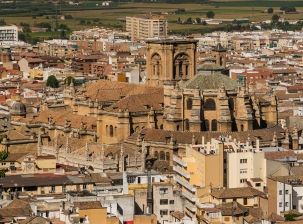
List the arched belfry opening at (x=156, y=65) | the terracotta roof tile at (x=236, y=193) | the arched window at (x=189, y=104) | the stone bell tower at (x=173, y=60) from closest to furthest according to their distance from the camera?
the terracotta roof tile at (x=236, y=193) → the arched window at (x=189, y=104) → the stone bell tower at (x=173, y=60) → the arched belfry opening at (x=156, y=65)

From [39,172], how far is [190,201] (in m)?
13.2

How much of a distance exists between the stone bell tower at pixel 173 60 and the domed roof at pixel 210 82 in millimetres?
8591

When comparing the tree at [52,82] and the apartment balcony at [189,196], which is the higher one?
the apartment balcony at [189,196]

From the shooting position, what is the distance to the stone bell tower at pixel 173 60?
4651 inches

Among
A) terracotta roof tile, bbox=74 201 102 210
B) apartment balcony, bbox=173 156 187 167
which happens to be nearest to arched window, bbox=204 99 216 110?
apartment balcony, bbox=173 156 187 167

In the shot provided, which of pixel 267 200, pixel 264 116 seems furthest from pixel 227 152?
pixel 264 116

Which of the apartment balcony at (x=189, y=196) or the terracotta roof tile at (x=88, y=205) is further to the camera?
the apartment balcony at (x=189, y=196)

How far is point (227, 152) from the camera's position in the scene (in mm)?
93312

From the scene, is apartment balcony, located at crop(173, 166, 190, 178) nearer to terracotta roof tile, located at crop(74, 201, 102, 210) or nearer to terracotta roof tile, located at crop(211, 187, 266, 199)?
terracotta roof tile, located at crop(211, 187, 266, 199)

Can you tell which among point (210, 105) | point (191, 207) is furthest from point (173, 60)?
point (191, 207)

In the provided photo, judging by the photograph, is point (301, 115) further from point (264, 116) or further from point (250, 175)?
point (250, 175)

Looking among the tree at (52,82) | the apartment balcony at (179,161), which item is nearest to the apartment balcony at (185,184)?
Answer: the apartment balcony at (179,161)

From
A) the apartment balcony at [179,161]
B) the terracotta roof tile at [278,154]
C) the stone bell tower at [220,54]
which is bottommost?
the apartment balcony at [179,161]

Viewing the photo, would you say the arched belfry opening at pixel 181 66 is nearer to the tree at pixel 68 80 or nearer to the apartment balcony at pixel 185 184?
the apartment balcony at pixel 185 184
